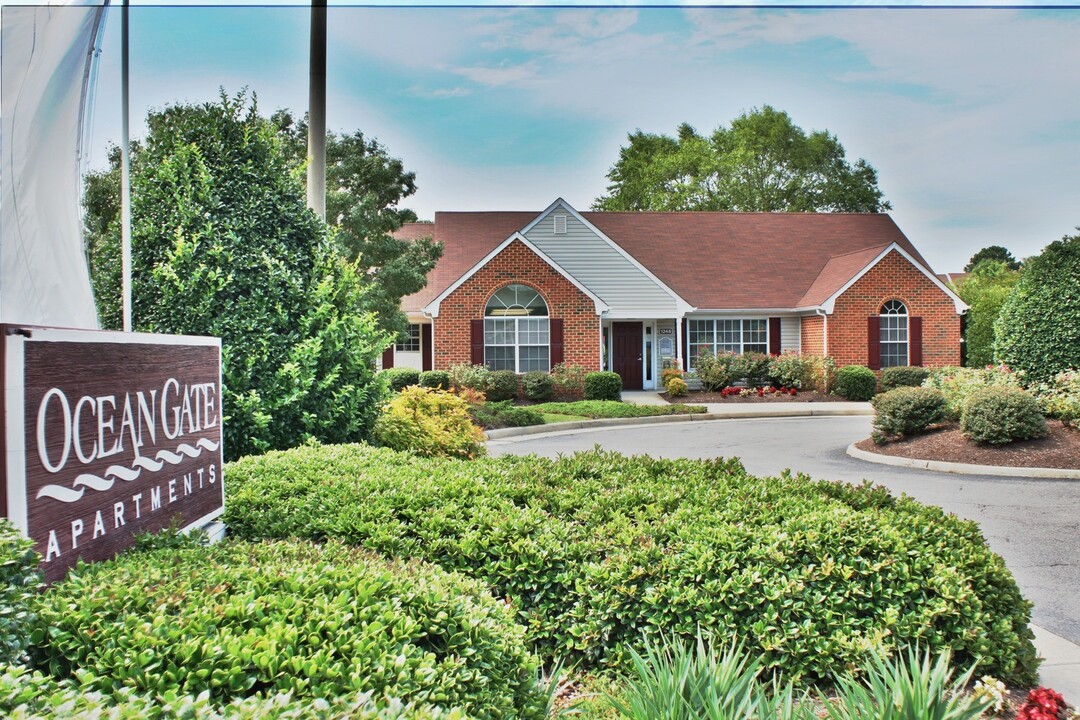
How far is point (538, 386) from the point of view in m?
23.8

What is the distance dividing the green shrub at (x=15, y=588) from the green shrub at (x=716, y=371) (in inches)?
968

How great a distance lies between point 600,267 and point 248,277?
20669mm

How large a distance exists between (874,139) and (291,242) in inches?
1788

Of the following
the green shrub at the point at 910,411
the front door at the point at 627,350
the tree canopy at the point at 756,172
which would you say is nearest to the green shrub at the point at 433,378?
the front door at the point at 627,350

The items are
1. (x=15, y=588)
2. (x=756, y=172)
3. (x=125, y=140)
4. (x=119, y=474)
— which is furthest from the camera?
(x=756, y=172)

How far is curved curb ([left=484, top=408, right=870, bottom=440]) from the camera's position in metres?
17.8

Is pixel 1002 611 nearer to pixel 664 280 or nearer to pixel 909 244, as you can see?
pixel 664 280

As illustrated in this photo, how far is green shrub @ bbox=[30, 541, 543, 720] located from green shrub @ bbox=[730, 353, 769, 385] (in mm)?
23715

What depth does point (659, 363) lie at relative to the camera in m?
28.4

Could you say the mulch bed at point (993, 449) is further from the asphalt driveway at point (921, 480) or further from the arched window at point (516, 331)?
the arched window at point (516, 331)

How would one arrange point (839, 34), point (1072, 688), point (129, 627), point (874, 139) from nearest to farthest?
point (129, 627) → point (1072, 688) → point (839, 34) → point (874, 139)

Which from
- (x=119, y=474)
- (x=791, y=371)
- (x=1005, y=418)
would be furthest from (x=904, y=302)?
(x=119, y=474)

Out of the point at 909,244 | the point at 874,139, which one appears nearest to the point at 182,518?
the point at 909,244

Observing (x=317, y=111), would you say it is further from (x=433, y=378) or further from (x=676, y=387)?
(x=676, y=387)
